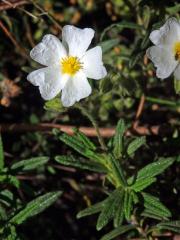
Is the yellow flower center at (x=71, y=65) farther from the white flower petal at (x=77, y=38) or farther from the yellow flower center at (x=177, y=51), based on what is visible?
the yellow flower center at (x=177, y=51)

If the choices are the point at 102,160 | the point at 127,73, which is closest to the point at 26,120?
the point at 127,73

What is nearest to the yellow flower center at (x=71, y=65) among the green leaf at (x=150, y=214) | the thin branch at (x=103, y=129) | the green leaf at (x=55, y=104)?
the green leaf at (x=55, y=104)

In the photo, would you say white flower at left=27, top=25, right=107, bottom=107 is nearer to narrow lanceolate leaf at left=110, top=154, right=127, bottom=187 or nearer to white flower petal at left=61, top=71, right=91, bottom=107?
white flower petal at left=61, top=71, right=91, bottom=107

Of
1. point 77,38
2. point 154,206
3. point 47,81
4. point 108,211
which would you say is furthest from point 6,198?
point 77,38

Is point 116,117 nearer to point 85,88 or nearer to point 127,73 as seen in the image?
point 127,73

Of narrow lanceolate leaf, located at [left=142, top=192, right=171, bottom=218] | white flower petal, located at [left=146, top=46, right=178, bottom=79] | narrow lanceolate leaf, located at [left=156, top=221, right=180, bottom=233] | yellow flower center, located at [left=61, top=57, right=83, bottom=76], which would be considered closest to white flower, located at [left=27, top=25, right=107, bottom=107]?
yellow flower center, located at [left=61, top=57, right=83, bottom=76]

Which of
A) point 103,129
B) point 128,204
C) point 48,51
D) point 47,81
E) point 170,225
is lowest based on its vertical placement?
point 170,225

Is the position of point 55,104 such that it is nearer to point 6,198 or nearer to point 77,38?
point 77,38
